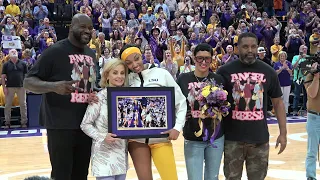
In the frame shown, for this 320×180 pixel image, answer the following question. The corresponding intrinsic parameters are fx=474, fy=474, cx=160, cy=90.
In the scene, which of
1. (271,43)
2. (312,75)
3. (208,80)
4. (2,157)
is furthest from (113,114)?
(271,43)

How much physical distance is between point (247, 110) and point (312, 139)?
1.69 meters

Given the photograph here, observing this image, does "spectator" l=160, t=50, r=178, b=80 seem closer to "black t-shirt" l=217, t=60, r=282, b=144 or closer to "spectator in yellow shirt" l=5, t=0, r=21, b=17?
"spectator in yellow shirt" l=5, t=0, r=21, b=17

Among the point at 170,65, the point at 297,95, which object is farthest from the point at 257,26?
the point at 170,65

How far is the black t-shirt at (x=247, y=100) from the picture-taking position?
3.94 meters

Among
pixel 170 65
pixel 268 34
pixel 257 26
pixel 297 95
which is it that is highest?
pixel 257 26

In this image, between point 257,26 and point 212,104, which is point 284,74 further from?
point 212,104

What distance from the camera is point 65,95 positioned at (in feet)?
12.2

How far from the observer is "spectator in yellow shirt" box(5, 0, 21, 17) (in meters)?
14.8

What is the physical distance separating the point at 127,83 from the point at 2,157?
4781 millimetres

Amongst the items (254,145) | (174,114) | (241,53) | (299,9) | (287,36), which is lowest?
(254,145)

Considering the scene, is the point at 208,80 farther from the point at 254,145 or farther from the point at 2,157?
the point at 2,157

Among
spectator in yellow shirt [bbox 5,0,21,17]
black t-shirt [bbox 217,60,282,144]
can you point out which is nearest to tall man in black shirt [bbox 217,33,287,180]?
black t-shirt [bbox 217,60,282,144]

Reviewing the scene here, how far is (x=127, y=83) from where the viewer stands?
12.3 feet

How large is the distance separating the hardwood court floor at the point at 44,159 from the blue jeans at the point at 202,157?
222 cm
